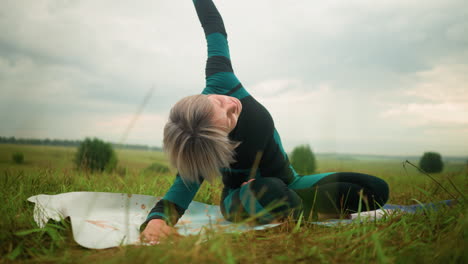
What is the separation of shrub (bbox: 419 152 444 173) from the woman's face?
880 cm

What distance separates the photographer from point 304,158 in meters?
7.74

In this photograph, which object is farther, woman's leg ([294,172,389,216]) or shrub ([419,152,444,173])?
shrub ([419,152,444,173])

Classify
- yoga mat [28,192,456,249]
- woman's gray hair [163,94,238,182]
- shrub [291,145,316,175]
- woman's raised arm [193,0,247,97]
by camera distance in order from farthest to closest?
shrub [291,145,316,175], woman's raised arm [193,0,247,97], woman's gray hair [163,94,238,182], yoga mat [28,192,456,249]

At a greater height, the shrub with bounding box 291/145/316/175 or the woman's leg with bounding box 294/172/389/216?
the woman's leg with bounding box 294/172/389/216

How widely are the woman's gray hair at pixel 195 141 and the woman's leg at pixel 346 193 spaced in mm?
905

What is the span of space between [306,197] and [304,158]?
18.8 feet

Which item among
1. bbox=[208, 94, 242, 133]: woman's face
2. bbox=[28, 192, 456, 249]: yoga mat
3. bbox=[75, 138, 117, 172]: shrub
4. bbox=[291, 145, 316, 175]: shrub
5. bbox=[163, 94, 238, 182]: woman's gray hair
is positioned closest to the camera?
bbox=[28, 192, 456, 249]: yoga mat

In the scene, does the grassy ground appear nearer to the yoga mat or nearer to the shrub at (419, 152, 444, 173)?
the yoga mat

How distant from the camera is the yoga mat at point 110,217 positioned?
144 centimetres

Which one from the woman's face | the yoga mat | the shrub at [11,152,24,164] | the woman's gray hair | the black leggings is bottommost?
the shrub at [11,152,24,164]

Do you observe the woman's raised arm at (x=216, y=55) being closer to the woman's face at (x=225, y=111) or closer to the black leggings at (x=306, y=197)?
the woman's face at (x=225, y=111)

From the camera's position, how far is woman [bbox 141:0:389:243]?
171cm

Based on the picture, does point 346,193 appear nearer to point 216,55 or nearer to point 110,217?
point 216,55

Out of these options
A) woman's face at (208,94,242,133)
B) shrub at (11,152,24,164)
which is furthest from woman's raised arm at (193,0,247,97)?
shrub at (11,152,24,164)
